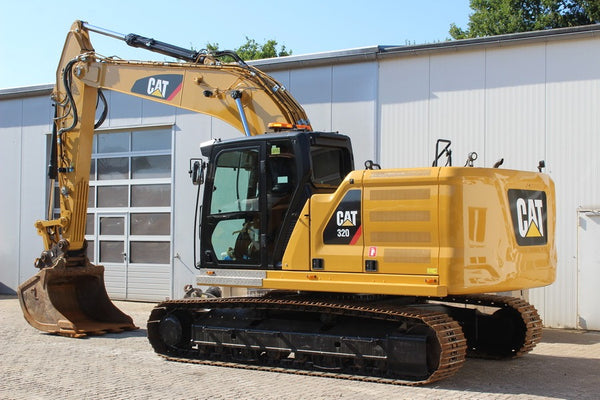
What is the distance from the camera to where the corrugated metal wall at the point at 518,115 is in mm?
12734

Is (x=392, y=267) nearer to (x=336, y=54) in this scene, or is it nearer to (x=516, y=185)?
(x=516, y=185)

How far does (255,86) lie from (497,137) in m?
4.85

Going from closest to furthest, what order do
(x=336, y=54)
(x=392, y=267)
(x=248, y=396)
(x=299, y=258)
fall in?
1. (x=248, y=396)
2. (x=392, y=267)
3. (x=299, y=258)
4. (x=336, y=54)

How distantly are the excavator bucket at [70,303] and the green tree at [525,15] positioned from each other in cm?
2586

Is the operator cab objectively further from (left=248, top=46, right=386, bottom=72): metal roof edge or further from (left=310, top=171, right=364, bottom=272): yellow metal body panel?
(left=248, top=46, right=386, bottom=72): metal roof edge

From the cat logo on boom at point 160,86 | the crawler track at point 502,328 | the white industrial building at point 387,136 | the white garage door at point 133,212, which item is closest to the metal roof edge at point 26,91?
the white industrial building at point 387,136

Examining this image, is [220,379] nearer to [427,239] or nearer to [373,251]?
[373,251]

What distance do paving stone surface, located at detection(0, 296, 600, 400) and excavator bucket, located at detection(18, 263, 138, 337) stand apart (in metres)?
0.64

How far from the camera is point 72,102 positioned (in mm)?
12359

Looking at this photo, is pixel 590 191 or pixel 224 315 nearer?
pixel 224 315

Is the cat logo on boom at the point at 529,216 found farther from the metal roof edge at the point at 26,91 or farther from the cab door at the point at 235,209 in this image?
the metal roof edge at the point at 26,91

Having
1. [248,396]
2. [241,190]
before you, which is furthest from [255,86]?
[248,396]

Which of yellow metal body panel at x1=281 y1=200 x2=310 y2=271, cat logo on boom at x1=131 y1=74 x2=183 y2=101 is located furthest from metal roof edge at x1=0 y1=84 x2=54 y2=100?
yellow metal body panel at x1=281 y1=200 x2=310 y2=271

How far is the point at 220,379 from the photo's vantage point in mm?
8555
